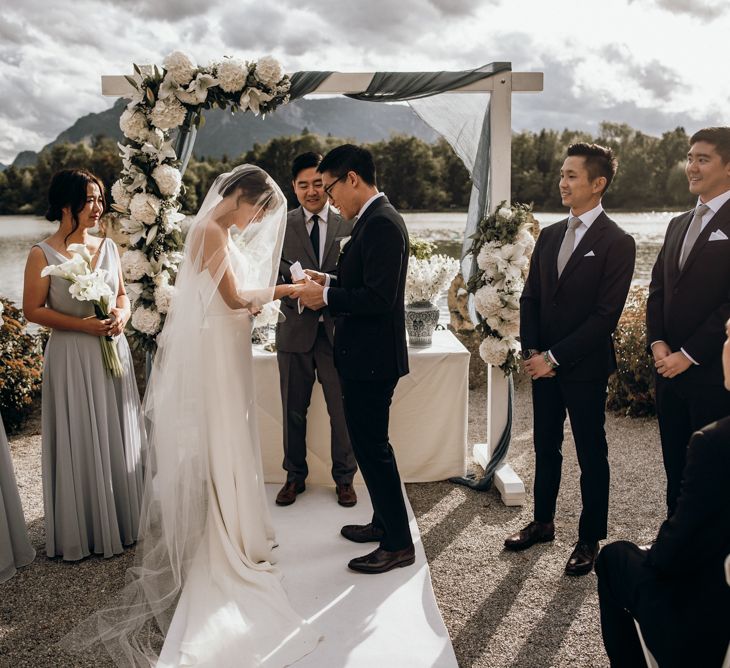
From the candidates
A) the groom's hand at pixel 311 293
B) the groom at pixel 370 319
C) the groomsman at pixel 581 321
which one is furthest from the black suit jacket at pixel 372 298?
the groomsman at pixel 581 321

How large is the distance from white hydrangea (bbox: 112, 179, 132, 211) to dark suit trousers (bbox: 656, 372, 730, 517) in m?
3.24

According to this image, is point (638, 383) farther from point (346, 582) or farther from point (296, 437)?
point (346, 582)

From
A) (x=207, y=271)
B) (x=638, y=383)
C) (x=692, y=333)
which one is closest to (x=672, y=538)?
(x=692, y=333)

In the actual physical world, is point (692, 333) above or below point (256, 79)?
below

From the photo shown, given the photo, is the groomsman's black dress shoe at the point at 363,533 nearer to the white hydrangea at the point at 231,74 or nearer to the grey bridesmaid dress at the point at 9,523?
the grey bridesmaid dress at the point at 9,523

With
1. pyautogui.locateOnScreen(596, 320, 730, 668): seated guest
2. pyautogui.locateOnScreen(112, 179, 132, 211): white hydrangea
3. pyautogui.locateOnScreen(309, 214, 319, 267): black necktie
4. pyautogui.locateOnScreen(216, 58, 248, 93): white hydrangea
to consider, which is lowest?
pyautogui.locateOnScreen(596, 320, 730, 668): seated guest

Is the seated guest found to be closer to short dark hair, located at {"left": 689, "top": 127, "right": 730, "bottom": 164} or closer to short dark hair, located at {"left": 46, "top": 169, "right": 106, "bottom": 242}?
short dark hair, located at {"left": 689, "top": 127, "right": 730, "bottom": 164}

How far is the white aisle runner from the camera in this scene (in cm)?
280

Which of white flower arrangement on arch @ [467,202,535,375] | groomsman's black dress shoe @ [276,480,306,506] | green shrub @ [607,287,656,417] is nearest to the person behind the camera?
white flower arrangement on arch @ [467,202,535,375]

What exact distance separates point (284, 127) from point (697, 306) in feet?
23.0

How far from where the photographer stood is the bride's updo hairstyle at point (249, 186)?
328cm

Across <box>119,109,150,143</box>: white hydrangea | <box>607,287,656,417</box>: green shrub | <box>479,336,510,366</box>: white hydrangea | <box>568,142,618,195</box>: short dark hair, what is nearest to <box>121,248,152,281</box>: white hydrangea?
<box>119,109,150,143</box>: white hydrangea

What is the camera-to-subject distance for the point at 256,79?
13.2 ft

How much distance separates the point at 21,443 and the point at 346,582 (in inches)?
152
